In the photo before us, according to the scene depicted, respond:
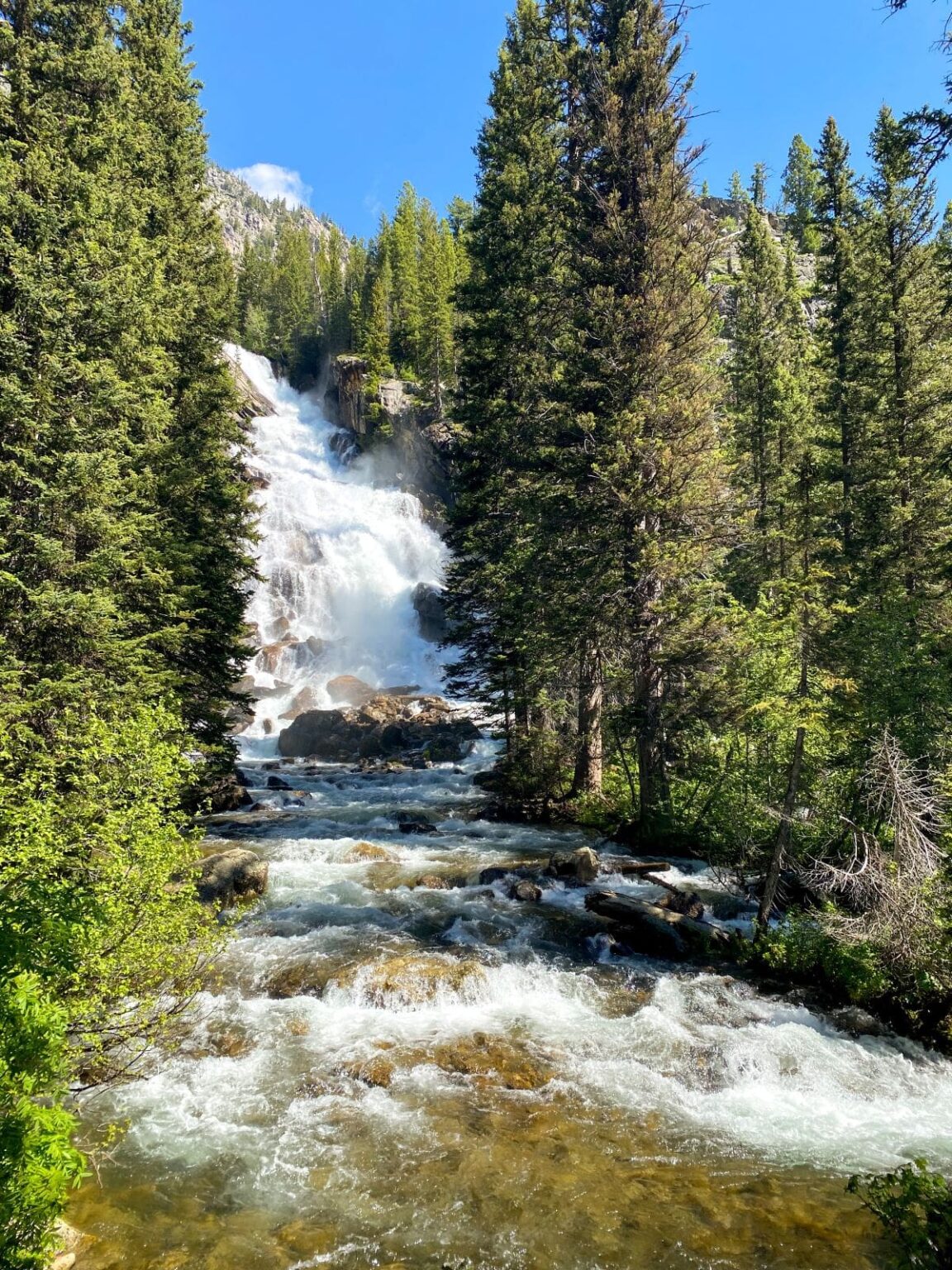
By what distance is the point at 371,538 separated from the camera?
4925 cm

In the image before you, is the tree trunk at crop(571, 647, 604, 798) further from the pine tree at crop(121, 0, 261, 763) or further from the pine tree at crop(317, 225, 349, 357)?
the pine tree at crop(317, 225, 349, 357)

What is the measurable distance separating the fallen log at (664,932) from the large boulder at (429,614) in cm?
3302

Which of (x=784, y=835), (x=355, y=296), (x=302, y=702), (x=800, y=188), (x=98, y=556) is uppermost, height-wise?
(x=800, y=188)

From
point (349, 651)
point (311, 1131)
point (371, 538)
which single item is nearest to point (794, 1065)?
point (311, 1131)

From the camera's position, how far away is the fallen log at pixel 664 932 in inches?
401

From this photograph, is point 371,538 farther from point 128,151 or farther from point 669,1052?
point 669,1052

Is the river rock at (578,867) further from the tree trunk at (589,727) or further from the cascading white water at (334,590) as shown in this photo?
the cascading white water at (334,590)

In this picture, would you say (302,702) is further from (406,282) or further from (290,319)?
(290,319)

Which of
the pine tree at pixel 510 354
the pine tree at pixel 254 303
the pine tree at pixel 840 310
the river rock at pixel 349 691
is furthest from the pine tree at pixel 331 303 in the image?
the pine tree at pixel 840 310

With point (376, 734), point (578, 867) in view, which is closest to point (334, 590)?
point (376, 734)

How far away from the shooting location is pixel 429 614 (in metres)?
44.5

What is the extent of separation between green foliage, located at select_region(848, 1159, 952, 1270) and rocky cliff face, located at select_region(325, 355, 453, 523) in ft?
157

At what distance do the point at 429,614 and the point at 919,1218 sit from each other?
4117 centimetres

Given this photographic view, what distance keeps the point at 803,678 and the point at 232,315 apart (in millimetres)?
21046
